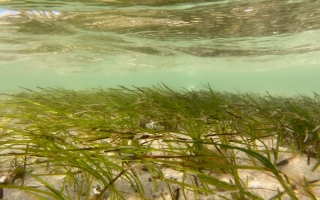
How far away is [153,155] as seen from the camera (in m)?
1.73

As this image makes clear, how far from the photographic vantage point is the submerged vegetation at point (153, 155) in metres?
1.49

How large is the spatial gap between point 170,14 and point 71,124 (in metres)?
7.92

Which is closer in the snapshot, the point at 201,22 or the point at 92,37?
the point at 201,22

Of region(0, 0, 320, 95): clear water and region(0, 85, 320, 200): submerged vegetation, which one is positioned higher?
region(0, 0, 320, 95): clear water

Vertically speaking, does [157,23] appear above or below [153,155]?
above

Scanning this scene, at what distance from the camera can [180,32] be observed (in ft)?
39.7

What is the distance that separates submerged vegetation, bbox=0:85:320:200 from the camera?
149 centimetres

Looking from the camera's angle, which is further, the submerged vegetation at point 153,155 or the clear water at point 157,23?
the clear water at point 157,23

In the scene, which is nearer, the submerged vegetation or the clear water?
the submerged vegetation

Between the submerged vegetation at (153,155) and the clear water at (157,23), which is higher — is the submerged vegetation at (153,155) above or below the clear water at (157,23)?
below

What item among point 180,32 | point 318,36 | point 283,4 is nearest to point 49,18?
point 180,32

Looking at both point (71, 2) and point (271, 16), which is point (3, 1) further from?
point (271, 16)

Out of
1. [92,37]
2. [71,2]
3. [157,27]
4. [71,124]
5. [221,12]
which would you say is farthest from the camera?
[92,37]

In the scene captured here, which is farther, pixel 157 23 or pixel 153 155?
pixel 157 23
